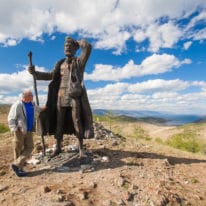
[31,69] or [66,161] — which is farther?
[31,69]

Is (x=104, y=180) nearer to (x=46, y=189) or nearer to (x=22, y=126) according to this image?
(x=46, y=189)

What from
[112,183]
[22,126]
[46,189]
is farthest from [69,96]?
[46,189]

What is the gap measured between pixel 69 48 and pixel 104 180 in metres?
4.23

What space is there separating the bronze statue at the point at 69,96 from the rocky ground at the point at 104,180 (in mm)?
791

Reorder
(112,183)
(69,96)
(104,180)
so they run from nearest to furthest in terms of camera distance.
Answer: (112,183) < (104,180) < (69,96)

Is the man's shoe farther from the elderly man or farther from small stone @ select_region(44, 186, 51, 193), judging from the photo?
small stone @ select_region(44, 186, 51, 193)

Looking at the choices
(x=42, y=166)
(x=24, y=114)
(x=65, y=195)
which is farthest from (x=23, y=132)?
(x=65, y=195)

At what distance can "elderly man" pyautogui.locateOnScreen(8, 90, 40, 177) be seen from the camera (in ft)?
22.2

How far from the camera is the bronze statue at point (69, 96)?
8.23 meters

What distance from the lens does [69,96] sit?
8.29 meters

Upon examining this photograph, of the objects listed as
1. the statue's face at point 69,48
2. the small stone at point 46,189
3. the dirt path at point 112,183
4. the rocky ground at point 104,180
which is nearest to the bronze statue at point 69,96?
the statue's face at point 69,48

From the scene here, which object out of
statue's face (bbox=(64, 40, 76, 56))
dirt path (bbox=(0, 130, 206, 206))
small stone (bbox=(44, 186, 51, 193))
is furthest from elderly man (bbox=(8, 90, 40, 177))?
statue's face (bbox=(64, 40, 76, 56))

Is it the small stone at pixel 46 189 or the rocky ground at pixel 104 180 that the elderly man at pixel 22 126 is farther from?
the small stone at pixel 46 189

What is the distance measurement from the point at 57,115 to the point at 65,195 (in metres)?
3.23
